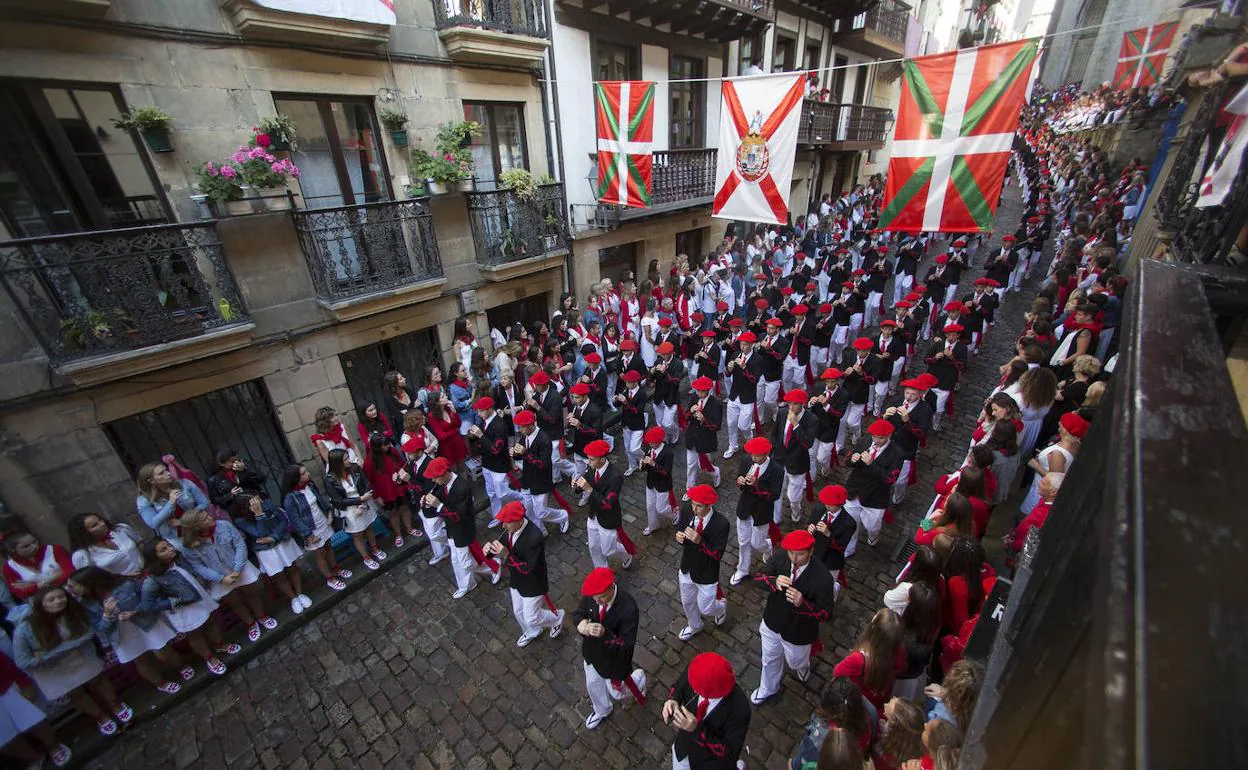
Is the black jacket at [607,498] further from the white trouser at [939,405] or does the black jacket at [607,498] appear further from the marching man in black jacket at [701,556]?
the white trouser at [939,405]

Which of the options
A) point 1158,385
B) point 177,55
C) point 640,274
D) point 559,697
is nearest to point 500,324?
point 640,274

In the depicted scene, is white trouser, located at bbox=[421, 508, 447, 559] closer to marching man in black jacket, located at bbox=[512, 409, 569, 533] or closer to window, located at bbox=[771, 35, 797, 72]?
marching man in black jacket, located at bbox=[512, 409, 569, 533]

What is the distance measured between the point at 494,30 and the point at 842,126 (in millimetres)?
16501

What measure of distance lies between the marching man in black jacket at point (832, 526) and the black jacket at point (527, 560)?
9.81 ft

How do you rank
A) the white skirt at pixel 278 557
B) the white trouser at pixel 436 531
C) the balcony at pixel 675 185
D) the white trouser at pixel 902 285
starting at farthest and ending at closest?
the white trouser at pixel 902 285 → the balcony at pixel 675 185 → the white trouser at pixel 436 531 → the white skirt at pixel 278 557

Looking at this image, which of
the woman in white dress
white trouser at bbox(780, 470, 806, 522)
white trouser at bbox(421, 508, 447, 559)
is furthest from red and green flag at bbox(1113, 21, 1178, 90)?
the woman in white dress

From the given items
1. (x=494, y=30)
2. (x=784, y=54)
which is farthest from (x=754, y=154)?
(x=784, y=54)

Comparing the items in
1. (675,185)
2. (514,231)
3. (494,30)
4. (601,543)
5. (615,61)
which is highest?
(494,30)

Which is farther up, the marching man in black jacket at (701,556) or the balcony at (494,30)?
the balcony at (494,30)

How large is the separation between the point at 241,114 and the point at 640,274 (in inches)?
401

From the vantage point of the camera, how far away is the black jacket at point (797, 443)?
7551 mm

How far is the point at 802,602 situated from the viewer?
5066 mm

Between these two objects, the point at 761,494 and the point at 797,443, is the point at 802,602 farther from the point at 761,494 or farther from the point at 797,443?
the point at 797,443

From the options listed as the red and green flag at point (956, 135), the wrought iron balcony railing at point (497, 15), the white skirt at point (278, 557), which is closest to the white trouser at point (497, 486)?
the white skirt at point (278, 557)
